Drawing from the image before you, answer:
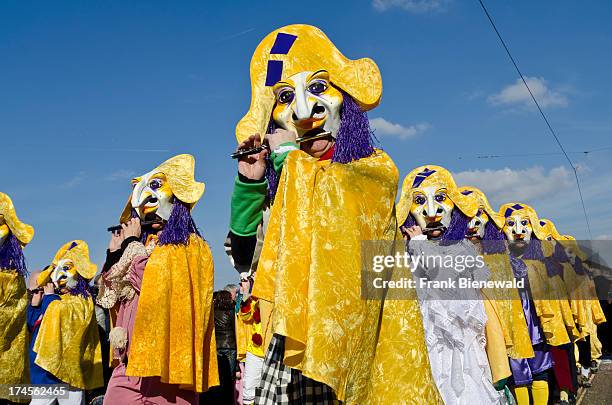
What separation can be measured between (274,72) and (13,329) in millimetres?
5200

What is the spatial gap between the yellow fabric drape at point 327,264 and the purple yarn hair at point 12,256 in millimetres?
5423

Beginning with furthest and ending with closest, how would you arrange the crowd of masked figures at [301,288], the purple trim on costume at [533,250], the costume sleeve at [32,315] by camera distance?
the purple trim on costume at [533,250] → the costume sleeve at [32,315] → the crowd of masked figures at [301,288]

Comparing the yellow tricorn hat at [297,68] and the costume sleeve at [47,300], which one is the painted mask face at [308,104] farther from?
the costume sleeve at [47,300]

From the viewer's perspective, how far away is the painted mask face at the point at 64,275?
8352 millimetres

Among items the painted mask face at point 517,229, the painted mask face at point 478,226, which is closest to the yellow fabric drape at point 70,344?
the painted mask face at point 478,226

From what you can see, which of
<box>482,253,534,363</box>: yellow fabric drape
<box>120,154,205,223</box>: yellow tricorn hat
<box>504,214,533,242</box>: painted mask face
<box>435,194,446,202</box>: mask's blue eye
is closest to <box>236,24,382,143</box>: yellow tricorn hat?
<box>120,154,205,223</box>: yellow tricorn hat

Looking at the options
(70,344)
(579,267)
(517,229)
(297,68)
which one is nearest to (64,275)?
(70,344)

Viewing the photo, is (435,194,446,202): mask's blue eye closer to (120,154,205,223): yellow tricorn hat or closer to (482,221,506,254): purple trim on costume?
(482,221,506,254): purple trim on costume

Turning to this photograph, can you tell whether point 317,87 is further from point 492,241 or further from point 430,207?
point 492,241

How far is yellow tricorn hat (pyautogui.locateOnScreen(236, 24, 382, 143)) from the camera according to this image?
2863 millimetres

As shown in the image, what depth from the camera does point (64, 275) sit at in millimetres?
8367

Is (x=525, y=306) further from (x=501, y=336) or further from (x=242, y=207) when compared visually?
(x=242, y=207)

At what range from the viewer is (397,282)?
2508 millimetres

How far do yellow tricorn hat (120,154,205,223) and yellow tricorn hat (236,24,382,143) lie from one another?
6.79 ft
